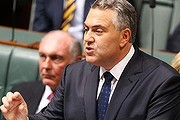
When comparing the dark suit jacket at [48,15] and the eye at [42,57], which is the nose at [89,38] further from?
the dark suit jacket at [48,15]

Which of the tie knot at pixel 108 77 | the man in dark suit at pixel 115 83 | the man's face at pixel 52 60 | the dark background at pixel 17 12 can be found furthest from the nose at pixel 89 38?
the dark background at pixel 17 12

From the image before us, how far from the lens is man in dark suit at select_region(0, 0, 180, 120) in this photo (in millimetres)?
1153

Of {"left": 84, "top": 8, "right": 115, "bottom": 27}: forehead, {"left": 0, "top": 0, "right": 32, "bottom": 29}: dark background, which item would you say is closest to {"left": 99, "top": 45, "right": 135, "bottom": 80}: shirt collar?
{"left": 84, "top": 8, "right": 115, "bottom": 27}: forehead

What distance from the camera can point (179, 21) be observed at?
7.64 ft

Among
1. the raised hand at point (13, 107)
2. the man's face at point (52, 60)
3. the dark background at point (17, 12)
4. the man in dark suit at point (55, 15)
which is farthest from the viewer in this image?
the dark background at point (17, 12)

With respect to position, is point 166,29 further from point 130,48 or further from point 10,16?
point 130,48

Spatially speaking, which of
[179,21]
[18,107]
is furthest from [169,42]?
[18,107]

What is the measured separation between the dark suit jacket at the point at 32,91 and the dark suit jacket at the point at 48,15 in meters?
0.56

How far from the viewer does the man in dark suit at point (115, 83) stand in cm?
115

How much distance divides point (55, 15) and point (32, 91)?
0.61 meters

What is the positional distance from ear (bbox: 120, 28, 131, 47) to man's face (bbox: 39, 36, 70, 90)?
1.86ft

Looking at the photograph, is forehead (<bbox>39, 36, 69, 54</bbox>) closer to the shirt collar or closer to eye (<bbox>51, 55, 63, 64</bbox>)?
eye (<bbox>51, 55, 63, 64</bbox>)

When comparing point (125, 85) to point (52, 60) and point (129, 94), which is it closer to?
point (129, 94)

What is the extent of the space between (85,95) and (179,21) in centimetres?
120
